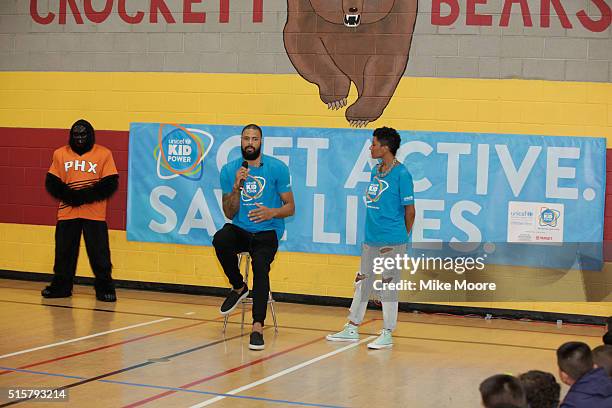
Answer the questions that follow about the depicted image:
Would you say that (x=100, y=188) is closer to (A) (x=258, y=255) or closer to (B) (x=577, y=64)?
(A) (x=258, y=255)

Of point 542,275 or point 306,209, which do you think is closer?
point 542,275

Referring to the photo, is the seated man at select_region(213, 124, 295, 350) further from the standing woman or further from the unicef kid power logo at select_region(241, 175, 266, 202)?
the standing woman

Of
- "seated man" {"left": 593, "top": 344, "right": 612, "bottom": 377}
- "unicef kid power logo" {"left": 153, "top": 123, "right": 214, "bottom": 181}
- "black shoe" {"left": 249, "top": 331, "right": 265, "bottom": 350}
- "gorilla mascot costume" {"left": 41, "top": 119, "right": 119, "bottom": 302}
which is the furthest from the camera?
"unicef kid power logo" {"left": 153, "top": 123, "right": 214, "bottom": 181}

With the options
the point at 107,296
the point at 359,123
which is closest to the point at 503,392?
the point at 359,123

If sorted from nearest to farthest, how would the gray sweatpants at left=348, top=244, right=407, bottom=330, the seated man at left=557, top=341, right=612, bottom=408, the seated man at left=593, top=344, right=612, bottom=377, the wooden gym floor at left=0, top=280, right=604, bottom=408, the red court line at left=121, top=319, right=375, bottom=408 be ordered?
the seated man at left=557, top=341, right=612, bottom=408
the seated man at left=593, top=344, right=612, bottom=377
the red court line at left=121, top=319, right=375, bottom=408
the wooden gym floor at left=0, top=280, right=604, bottom=408
the gray sweatpants at left=348, top=244, right=407, bottom=330

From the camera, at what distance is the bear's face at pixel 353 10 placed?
30.7 feet

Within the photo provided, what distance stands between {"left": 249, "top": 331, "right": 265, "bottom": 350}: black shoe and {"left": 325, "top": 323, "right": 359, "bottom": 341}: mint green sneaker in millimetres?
743

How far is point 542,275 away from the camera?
8.96m

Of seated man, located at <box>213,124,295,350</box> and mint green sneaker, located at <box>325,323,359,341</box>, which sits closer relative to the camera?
seated man, located at <box>213,124,295,350</box>

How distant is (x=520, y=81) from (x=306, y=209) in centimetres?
255

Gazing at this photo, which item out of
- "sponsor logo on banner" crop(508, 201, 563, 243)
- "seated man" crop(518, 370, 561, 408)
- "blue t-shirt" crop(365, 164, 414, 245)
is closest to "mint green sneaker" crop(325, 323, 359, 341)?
"blue t-shirt" crop(365, 164, 414, 245)

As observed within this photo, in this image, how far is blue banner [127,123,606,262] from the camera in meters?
8.91

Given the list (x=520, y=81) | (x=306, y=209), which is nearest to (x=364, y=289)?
(x=306, y=209)

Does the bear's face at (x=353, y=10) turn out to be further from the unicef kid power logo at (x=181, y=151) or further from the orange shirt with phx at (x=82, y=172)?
the orange shirt with phx at (x=82, y=172)
